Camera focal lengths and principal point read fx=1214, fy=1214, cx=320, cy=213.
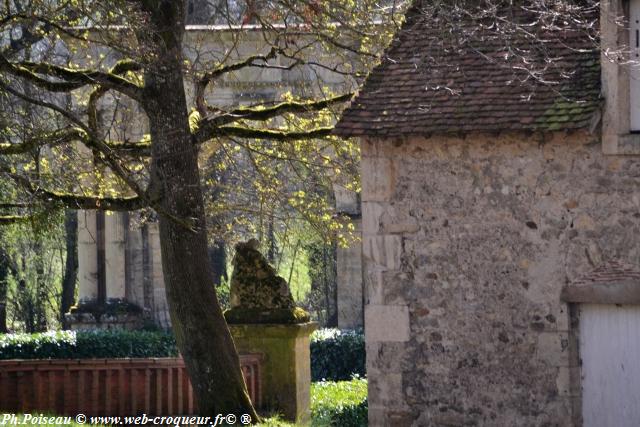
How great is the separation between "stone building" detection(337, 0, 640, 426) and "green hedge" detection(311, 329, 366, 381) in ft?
29.2

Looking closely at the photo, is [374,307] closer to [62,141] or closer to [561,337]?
[561,337]

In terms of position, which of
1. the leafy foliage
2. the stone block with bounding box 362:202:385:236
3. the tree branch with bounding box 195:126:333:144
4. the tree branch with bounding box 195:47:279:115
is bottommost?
the leafy foliage

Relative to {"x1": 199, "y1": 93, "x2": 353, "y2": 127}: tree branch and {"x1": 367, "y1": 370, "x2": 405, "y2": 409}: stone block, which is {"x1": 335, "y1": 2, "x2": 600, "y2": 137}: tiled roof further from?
{"x1": 367, "y1": 370, "x2": 405, "y2": 409}: stone block

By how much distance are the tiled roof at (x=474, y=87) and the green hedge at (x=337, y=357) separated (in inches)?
365

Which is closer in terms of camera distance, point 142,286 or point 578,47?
point 578,47

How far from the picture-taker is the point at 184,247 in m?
11.4

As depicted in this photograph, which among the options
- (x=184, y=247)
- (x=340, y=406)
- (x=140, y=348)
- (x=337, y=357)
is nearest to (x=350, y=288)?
(x=337, y=357)

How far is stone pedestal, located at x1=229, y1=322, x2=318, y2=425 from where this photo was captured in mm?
12344

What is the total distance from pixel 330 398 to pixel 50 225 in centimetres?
650

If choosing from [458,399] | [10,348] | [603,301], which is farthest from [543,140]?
[10,348]

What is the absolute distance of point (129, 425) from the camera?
11.0 m

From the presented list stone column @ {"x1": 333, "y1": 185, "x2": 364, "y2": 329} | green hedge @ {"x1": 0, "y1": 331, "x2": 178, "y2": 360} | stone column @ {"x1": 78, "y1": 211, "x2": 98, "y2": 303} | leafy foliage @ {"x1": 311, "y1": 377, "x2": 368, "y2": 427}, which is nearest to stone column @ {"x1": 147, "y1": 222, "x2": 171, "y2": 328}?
stone column @ {"x1": 78, "y1": 211, "x2": 98, "y2": 303}

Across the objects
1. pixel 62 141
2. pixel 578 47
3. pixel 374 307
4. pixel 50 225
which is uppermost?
pixel 578 47

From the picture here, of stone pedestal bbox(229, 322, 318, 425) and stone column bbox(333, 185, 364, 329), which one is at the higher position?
stone column bbox(333, 185, 364, 329)
